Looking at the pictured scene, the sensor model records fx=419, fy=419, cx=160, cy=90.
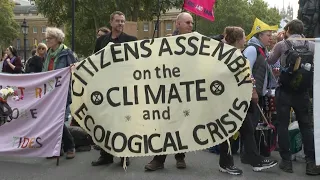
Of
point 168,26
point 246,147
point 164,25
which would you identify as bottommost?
point 246,147

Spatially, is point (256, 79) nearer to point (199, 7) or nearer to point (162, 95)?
point (162, 95)

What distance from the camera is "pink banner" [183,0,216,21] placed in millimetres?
8094

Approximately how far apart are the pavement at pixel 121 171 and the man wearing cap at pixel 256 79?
0.49 ft

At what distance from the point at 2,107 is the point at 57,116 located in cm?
69

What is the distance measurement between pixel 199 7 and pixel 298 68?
12.1ft

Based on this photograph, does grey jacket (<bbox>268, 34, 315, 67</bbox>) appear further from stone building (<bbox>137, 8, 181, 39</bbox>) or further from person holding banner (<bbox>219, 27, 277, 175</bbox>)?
stone building (<bbox>137, 8, 181, 39</bbox>)

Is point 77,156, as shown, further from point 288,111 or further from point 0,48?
point 0,48

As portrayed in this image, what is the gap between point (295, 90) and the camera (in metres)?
5.02

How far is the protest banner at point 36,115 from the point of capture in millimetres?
5488

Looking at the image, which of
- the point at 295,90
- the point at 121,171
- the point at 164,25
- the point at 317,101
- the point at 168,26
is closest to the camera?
the point at 317,101

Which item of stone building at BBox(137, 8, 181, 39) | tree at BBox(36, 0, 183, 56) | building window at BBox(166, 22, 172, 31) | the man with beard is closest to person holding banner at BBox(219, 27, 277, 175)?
the man with beard

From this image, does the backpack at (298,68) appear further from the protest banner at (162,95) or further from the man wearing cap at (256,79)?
the protest banner at (162,95)

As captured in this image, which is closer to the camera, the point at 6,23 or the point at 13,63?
the point at 13,63

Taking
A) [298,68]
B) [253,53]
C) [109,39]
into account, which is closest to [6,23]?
[109,39]
